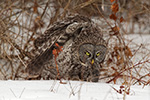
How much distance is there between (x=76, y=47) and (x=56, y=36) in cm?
39

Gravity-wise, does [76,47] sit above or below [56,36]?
below

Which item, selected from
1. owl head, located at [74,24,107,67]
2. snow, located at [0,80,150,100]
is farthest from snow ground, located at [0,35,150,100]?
owl head, located at [74,24,107,67]

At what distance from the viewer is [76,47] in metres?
3.99

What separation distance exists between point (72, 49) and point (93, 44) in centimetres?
31

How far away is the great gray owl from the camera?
13.0ft

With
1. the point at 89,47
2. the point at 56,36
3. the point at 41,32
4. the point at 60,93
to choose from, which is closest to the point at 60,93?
the point at 60,93

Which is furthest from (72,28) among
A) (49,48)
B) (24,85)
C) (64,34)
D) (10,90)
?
(10,90)

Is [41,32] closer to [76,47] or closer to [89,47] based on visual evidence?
[76,47]

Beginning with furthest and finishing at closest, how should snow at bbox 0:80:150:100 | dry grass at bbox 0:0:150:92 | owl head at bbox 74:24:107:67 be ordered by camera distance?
dry grass at bbox 0:0:150:92
owl head at bbox 74:24:107:67
snow at bbox 0:80:150:100

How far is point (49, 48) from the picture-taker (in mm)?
4156

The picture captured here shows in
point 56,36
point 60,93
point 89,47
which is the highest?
point 56,36

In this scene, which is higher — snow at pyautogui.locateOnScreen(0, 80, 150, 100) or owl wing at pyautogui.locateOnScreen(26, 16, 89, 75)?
owl wing at pyautogui.locateOnScreen(26, 16, 89, 75)

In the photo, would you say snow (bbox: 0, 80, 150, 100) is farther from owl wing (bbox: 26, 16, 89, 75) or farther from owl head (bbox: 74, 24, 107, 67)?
owl wing (bbox: 26, 16, 89, 75)

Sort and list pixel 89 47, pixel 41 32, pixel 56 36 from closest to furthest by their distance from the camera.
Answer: pixel 89 47
pixel 56 36
pixel 41 32
